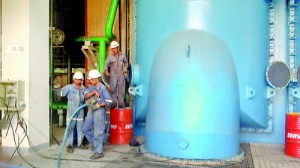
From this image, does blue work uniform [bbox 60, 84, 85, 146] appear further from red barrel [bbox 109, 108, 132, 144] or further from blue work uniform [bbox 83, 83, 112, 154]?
red barrel [bbox 109, 108, 132, 144]

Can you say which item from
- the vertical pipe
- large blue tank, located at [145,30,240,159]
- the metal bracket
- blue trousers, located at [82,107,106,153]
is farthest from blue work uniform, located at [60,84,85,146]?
the vertical pipe

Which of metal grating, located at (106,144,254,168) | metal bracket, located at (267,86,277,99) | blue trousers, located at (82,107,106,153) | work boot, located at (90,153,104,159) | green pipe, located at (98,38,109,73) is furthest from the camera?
green pipe, located at (98,38,109,73)

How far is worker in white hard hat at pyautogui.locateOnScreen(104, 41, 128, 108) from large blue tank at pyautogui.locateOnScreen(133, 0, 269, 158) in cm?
63

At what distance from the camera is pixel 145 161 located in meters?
4.62

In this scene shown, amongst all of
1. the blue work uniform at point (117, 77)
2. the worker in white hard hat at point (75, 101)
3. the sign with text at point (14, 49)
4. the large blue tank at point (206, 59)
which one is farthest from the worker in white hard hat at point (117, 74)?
the sign with text at point (14, 49)

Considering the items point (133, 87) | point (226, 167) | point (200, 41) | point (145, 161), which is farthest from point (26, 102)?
point (226, 167)

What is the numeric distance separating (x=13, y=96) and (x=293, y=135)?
438 cm

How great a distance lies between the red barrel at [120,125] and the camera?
19.2 ft

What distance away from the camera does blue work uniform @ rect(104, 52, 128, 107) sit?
20.4 feet

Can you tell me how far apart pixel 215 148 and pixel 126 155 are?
1383 mm

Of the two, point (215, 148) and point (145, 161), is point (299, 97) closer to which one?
point (215, 148)

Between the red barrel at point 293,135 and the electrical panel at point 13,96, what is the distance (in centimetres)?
417

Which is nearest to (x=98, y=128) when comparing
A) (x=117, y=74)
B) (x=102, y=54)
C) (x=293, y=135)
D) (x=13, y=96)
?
(x=13, y=96)

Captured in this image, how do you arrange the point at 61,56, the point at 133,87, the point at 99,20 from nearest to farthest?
the point at 133,87
the point at 99,20
the point at 61,56
